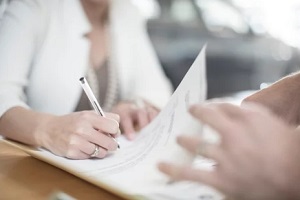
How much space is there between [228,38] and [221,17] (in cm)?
6

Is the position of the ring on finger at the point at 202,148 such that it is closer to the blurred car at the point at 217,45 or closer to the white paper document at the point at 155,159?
the white paper document at the point at 155,159

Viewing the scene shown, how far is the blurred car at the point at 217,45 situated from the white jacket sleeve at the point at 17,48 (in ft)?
0.85

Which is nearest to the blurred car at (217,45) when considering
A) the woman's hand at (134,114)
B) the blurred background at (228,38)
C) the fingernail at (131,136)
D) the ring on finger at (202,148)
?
the blurred background at (228,38)

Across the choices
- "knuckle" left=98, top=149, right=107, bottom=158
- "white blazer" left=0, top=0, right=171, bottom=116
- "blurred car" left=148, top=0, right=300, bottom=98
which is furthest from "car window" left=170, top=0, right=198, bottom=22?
"knuckle" left=98, top=149, right=107, bottom=158

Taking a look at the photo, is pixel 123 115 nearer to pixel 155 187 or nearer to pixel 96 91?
pixel 96 91

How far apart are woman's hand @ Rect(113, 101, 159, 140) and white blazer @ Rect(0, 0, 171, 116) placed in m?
0.03

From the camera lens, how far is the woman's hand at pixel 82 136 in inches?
25.4

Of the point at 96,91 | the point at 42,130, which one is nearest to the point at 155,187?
the point at 42,130

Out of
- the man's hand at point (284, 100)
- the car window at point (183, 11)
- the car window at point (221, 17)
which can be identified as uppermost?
the car window at point (221, 17)

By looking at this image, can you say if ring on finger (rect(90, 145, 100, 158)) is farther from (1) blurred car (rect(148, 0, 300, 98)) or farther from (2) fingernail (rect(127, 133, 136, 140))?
(1) blurred car (rect(148, 0, 300, 98))

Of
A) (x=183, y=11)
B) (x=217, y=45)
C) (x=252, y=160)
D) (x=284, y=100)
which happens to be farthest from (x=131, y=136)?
(x=217, y=45)

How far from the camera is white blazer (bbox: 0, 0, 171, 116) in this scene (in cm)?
84

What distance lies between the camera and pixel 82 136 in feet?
2.19

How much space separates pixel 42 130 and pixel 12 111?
95mm
